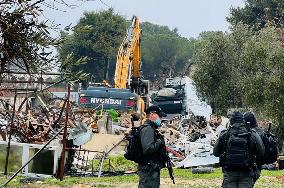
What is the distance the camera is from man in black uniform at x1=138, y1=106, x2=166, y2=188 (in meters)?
9.32

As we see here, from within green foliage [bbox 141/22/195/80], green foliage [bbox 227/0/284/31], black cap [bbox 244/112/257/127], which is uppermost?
green foliage [bbox 227/0/284/31]

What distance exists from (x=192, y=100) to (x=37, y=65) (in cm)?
3951

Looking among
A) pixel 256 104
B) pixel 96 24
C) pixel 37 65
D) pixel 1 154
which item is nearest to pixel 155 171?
pixel 37 65

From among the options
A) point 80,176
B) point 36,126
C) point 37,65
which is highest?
point 37,65

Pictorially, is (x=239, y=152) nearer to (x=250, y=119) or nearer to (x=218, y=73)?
(x=250, y=119)

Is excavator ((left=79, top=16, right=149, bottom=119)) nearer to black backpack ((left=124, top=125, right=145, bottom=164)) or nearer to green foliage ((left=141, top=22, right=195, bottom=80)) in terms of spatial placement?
black backpack ((left=124, top=125, right=145, bottom=164))

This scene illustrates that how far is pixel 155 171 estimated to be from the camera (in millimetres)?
9516

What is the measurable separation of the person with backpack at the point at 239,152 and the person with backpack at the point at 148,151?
899 millimetres

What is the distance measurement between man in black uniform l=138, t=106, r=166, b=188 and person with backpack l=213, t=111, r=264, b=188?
0.93 metres

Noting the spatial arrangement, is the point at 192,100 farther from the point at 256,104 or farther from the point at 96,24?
the point at 96,24

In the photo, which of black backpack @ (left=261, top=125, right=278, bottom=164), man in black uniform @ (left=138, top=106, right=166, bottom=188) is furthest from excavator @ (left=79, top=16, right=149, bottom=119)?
man in black uniform @ (left=138, top=106, right=166, bottom=188)

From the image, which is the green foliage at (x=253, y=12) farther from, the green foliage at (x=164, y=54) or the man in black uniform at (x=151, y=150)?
the man in black uniform at (x=151, y=150)

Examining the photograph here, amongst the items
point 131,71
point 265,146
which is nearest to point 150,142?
point 265,146

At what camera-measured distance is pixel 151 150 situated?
9.30m
